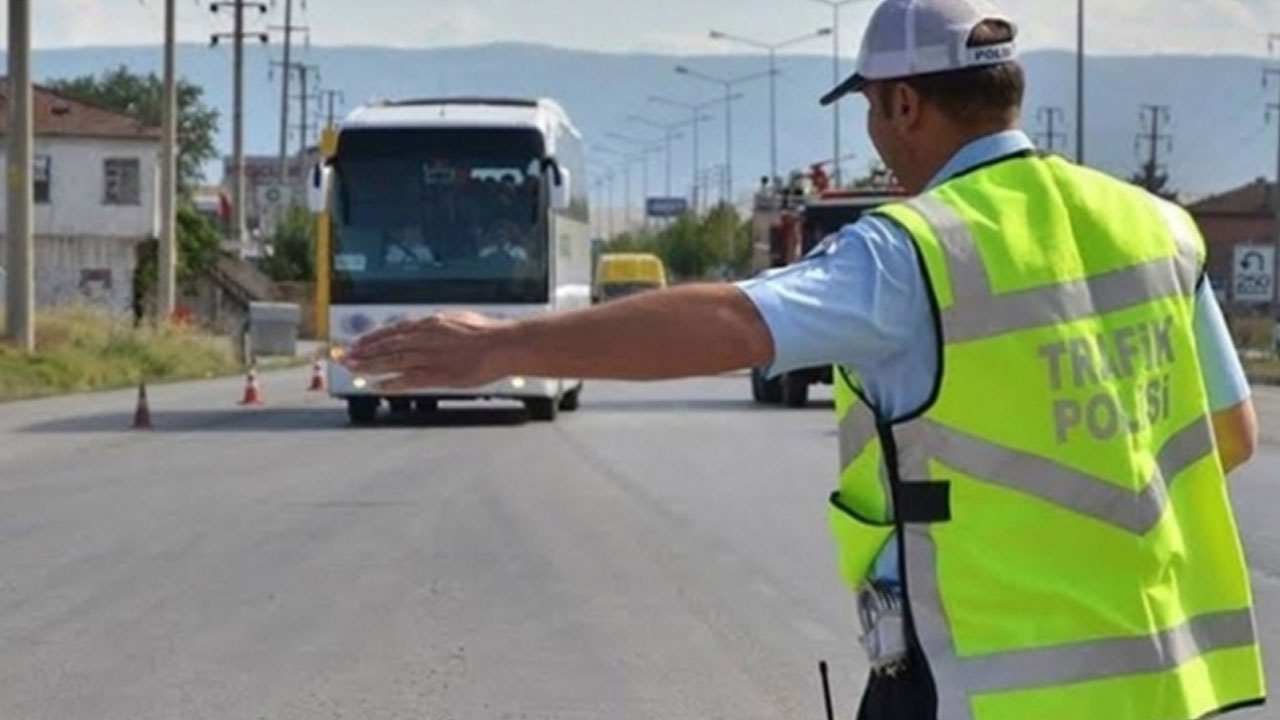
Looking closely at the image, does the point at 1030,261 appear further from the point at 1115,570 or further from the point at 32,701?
the point at 32,701

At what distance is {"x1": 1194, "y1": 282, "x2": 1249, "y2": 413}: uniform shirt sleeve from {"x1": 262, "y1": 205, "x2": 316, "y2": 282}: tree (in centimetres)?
10967

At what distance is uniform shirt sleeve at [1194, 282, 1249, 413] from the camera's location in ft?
15.0

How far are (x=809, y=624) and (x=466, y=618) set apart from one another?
1614mm

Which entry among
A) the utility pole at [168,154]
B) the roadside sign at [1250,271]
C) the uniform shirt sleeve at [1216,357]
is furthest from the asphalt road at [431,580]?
the utility pole at [168,154]

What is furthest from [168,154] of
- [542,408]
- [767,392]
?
[542,408]

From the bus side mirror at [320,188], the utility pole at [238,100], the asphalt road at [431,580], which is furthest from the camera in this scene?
the utility pole at [238,100]

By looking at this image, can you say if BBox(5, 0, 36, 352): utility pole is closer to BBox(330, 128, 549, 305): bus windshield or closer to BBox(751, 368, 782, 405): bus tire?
BBox(751, 368, 782, 405): bus tire

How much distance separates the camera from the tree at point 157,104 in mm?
152375

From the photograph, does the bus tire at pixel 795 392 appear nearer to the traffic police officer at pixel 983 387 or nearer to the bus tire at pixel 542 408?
the bus tire at pixel 542 408

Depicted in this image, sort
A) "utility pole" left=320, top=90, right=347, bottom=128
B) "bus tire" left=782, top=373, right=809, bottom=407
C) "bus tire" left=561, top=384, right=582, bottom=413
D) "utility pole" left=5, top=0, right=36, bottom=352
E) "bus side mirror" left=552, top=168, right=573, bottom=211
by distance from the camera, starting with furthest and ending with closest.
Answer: "utility pole" left=320, top=90, right=347, bottom=128 < "utility pole" left=5, top=0, right=36, bottom=352 < "bus tire" left=782, top=373, right=809, bottom=407 < "bus tire" left=561, top=384, right=582, bottom=413 < "bus side mirror" left=552, top=168, right=573, bottom=211

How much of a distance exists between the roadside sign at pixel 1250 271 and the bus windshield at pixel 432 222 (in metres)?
30.6

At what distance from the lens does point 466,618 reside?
13.6 metres

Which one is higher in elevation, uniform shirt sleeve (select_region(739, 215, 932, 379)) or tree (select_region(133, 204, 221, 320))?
tree (select_region(133, 204, 221, 320))

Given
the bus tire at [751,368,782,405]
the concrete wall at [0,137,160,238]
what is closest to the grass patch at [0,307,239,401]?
the bus tire at [751,368,782,405]
